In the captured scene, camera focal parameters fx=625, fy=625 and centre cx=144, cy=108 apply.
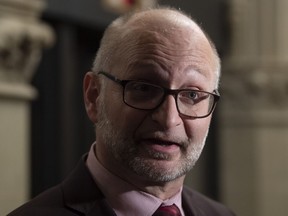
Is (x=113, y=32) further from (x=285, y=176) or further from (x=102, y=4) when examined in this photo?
(x=285, y=176)

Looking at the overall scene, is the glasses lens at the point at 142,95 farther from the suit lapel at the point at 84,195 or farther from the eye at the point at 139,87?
the suit lapel at the point at 84,195

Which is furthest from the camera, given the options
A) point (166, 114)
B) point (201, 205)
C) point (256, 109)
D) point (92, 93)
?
point (256, 109)

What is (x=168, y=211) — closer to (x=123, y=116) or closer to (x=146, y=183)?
(x=146, y=183)

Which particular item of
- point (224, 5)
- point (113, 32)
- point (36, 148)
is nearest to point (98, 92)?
point (113, 32)

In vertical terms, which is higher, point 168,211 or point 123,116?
point 123,116

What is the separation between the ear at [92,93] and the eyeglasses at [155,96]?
9 centimetres

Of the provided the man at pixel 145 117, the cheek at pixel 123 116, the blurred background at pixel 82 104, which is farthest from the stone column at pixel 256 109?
the cheek at pixel 123 116

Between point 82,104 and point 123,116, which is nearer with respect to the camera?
point 123,116

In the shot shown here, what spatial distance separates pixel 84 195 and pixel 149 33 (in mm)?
Answer: 371

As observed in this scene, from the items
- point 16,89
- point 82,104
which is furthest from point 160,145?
point 82,104

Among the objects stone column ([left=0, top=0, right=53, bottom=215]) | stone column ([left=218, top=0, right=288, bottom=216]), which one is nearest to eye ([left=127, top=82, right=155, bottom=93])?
stone column ([left=0, top=0, right=53, bottom=215])

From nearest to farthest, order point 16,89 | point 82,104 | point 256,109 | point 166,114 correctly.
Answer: point 166,114
point 16,89
point 82,104
point 256,109

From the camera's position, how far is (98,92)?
1397 mm

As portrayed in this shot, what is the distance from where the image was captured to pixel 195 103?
131 cm
